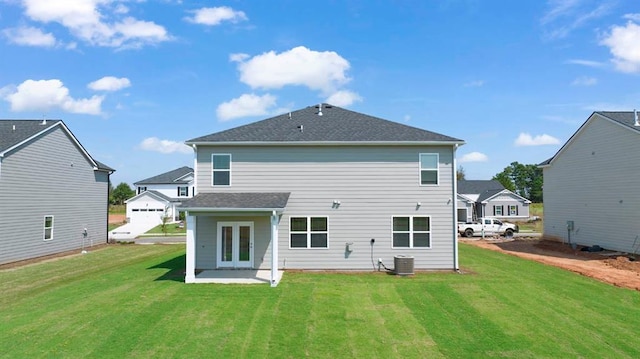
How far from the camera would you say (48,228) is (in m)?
21.7

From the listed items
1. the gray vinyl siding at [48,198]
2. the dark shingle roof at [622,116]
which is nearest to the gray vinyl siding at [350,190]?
the gray vinyl siding at [48,198]

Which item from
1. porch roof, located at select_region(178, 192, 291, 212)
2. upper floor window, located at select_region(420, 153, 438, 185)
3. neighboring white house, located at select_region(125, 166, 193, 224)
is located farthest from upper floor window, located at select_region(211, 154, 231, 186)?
neighboring white house, located at select_region(125, 166, 193, 224)

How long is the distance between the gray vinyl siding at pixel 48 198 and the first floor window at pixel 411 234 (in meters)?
18.0

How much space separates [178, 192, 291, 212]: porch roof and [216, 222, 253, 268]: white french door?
3.95 ft

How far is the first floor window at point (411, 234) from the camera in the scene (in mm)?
16500

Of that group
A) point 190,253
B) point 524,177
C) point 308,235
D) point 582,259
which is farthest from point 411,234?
point 524,177

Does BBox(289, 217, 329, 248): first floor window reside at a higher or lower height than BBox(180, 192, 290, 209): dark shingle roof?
lower

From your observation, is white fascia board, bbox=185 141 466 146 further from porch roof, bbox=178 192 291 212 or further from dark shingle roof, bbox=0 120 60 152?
dark shingle roof, bbox=0 120 60 152

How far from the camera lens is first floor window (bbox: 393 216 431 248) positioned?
16.5m

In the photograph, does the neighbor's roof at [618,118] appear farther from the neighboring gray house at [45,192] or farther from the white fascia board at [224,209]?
the neighboring gray house at [45,192]

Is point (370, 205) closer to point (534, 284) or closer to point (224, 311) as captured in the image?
point (534, 284)

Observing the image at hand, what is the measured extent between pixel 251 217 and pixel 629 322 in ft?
40.9

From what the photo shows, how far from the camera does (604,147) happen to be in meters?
22.5

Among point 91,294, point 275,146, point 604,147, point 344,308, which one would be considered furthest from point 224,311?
point 604,147
